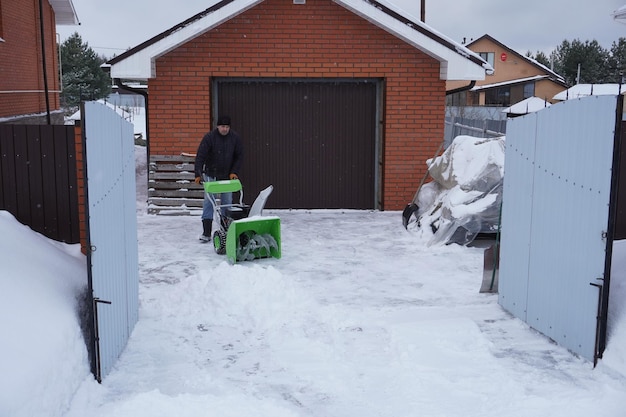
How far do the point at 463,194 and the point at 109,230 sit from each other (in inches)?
232

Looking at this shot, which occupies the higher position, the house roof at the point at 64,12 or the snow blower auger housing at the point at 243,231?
the house roof at the point at 64,12

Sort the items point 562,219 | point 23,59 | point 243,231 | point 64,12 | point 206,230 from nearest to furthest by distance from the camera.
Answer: point 562,219
point 243,231
point 206,230
point 23,59
point 64,12

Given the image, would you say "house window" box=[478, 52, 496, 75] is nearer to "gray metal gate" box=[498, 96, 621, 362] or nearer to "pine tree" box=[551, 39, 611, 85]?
"pine tree" box=[551, 39, 611, 85]

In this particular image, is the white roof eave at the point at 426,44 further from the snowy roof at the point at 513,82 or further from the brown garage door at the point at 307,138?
the snowy roof at the point at 513,82

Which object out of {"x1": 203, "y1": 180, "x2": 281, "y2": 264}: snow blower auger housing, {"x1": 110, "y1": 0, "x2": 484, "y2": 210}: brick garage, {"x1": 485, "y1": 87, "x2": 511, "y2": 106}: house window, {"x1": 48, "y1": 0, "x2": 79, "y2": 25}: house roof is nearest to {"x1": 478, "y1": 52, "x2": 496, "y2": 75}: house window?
{"x1": 485, "y1": 87, "x2": 511, "y2": 106}: house window

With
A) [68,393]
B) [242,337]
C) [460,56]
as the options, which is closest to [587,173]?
[242,337]

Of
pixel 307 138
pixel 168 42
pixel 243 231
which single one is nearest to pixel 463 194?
pixel 243 231

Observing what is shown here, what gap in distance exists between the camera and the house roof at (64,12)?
20.9 meters

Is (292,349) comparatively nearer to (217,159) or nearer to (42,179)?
(42,179)

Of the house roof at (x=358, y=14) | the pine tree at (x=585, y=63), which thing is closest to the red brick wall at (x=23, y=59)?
the house roof at (x=358, y=14)

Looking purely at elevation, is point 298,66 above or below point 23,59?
below

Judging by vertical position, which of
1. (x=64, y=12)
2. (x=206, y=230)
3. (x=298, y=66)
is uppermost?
(x=64, y=12)

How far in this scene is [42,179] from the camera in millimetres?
6688

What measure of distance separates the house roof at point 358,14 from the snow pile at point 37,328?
663 cm
